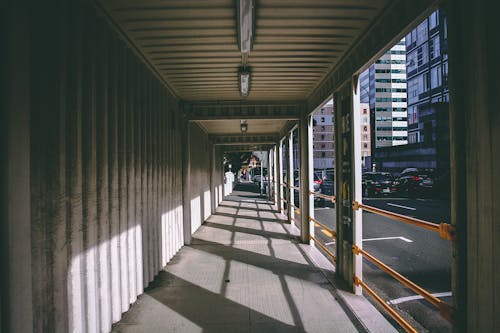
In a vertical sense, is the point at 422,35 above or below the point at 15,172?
above

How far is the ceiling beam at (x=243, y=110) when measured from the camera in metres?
7.96

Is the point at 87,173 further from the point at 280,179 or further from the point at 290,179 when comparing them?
the point at 280,179

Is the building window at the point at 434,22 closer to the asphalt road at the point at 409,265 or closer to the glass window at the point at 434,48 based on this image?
the glass window at the point at 434,48

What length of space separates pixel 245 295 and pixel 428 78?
4943 centimetres

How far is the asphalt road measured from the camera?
4.04 metres

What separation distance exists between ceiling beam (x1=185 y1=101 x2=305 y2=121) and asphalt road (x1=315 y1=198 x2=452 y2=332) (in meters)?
3.65

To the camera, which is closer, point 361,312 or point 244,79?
point 361,312

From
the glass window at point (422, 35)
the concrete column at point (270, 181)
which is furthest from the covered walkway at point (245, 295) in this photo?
the glass window at point (422, 35)

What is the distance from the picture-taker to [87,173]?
3.11 meters

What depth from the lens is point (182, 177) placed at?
25.8ft

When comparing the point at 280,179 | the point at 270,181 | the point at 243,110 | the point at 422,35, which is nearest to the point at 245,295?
the point at 243,110

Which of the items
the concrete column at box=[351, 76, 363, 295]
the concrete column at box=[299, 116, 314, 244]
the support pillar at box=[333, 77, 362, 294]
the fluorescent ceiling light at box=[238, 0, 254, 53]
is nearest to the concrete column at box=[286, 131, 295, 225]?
the concrete column at box=[299, 116, 314, 244]

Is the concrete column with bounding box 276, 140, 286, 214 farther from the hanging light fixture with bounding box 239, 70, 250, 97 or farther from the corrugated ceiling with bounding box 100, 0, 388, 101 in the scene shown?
the hanging light fixture with bounding box 239, 70, 250, 97

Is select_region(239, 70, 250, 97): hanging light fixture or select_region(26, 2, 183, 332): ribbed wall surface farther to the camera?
select_region(239, 70, 250, 97): hanging light fixture
